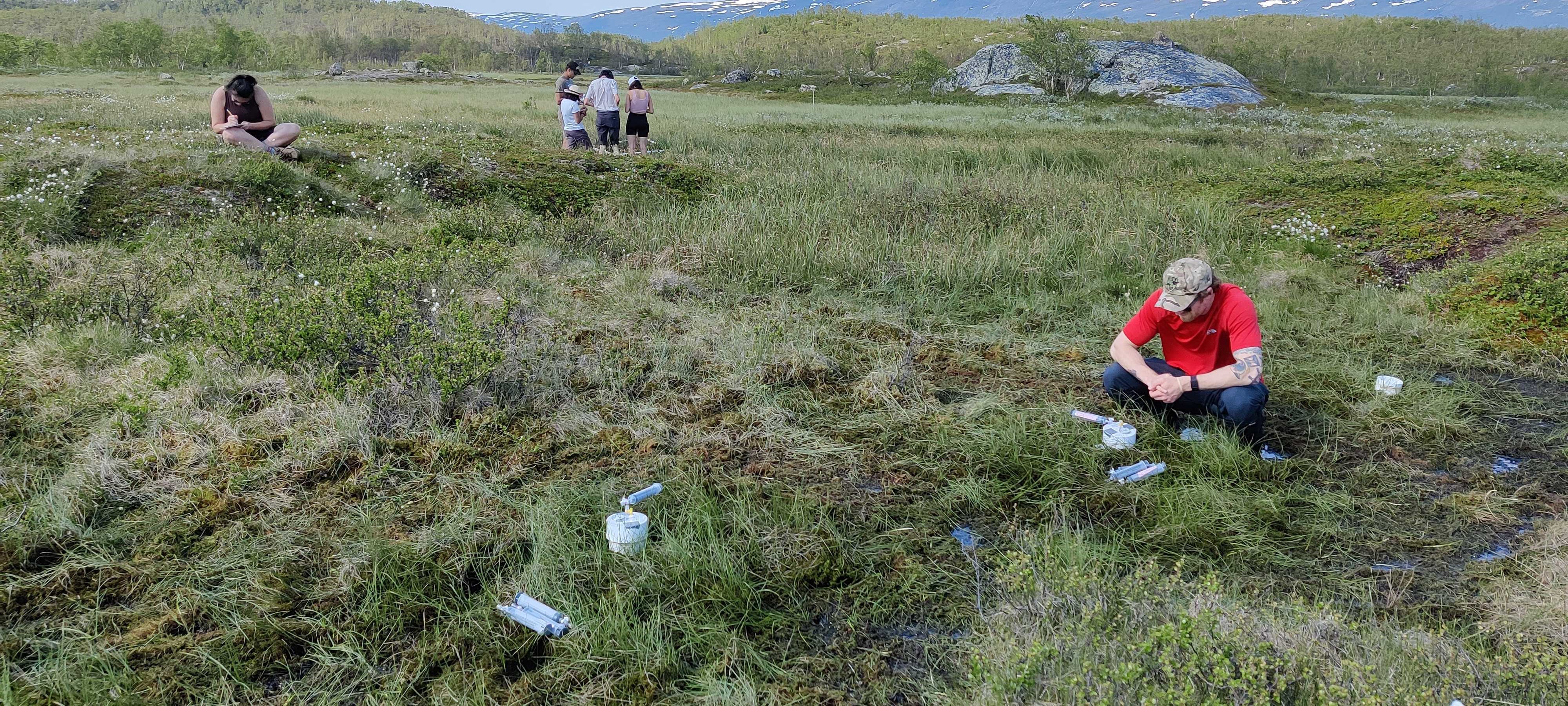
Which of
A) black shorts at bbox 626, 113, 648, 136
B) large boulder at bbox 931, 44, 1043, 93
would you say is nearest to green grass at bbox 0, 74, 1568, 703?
black shorts at bbox 626, 113, 648, 136

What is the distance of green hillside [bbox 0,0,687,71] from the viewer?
73000 mm

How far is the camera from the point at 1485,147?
525 inches

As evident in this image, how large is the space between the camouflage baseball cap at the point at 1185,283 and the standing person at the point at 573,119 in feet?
31.4

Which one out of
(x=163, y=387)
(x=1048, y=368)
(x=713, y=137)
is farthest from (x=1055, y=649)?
(x=713, y=137)

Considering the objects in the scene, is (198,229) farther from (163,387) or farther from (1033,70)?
(1033,70)

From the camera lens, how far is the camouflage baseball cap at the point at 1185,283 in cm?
402

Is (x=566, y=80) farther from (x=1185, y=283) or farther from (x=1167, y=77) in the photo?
(x=1167, y=77)

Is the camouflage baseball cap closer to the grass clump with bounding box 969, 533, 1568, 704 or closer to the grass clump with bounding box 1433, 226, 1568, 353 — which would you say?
the grass clump with bounding box 969, 533, 1568, 704

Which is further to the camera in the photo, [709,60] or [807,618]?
[709,60]

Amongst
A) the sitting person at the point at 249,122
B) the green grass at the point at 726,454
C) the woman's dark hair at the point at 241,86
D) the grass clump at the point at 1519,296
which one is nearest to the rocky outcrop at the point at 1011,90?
the green grass at the point at 726,454

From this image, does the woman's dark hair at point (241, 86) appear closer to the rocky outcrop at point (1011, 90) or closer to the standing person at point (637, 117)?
the standing person at point (637, 117)

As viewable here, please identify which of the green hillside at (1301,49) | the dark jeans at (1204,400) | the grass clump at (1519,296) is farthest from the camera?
the green hillside at (1301,49)

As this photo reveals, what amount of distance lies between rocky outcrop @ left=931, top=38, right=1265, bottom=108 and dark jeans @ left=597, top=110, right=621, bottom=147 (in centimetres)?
3141

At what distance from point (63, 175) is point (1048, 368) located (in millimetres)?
8386
